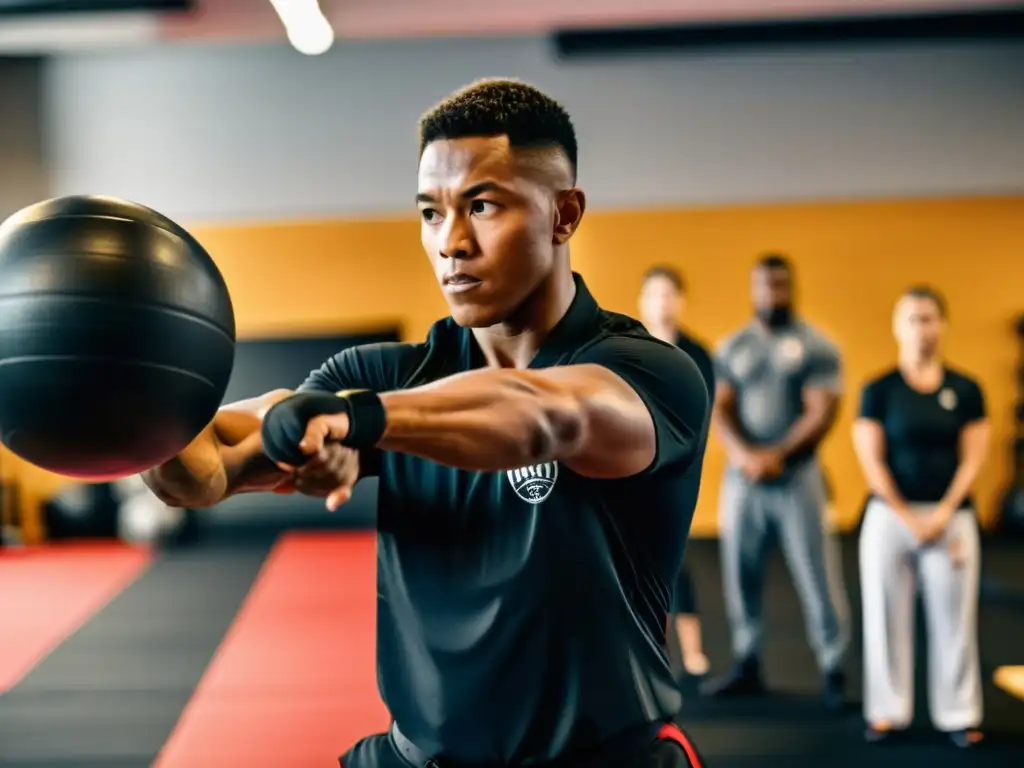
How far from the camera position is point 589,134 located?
755 cm

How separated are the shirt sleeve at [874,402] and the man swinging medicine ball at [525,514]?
7.81 ft

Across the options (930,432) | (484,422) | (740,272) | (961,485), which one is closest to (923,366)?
(930,432)

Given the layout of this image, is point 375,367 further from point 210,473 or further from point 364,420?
point 364,420

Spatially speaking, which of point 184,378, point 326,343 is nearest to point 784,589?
point 326,343

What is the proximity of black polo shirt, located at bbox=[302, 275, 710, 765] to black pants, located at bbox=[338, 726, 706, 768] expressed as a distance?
0.05 m

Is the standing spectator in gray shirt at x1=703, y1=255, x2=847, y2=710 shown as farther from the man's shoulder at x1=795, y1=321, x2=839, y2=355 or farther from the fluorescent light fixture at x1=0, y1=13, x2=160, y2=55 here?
the fluorescent light fixture at x1=0, y1=13, x2=160, y2=55

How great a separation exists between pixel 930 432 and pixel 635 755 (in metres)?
2.53

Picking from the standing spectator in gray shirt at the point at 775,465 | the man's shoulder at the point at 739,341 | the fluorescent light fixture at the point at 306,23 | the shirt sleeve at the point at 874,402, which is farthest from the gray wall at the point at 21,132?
the shirt sleeve at the point at 874,402

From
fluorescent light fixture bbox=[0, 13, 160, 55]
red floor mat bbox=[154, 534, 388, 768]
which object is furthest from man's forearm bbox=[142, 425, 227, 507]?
fluorescent light fixture bbox=[0, 13, 160, 55]

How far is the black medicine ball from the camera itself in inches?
41.6

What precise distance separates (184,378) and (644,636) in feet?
2.33

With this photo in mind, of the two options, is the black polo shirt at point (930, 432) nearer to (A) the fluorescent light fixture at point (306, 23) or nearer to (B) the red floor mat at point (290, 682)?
(B) the red floor mat at point (290, 682)

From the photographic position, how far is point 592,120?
297 inches

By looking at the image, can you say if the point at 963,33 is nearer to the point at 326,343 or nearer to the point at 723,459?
the point at 723,459
